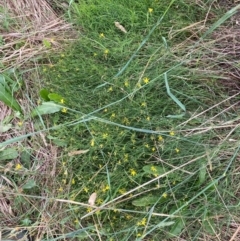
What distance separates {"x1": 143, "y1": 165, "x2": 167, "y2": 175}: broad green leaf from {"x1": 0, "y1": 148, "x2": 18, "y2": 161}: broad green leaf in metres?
0.53

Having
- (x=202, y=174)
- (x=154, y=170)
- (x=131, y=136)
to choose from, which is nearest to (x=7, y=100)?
(x=131, y=136)

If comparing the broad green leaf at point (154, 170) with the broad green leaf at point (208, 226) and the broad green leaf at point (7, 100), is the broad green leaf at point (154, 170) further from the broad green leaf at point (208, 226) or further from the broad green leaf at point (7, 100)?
the broad green leaf at point (7, 100)

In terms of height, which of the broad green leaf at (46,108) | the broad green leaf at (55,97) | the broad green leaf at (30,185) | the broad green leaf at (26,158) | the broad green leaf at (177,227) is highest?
the broad green leaf at (55,97)

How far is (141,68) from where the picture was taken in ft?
5.95

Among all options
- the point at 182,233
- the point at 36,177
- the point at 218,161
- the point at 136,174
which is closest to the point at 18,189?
the point at 36,177

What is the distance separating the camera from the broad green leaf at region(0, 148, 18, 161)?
1809mm

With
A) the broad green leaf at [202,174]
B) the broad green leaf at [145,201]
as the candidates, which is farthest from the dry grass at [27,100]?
the broad green leaf at [202,174]

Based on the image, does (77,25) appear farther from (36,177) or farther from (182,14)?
(36,177)

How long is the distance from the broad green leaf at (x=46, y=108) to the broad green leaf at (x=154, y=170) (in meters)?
0.43

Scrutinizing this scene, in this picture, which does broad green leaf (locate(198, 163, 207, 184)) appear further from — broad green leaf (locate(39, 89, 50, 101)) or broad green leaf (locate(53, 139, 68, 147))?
broad green leaf (locate(39, 89, 50, 101))

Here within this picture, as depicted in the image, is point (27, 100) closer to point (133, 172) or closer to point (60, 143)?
point (60, 143)

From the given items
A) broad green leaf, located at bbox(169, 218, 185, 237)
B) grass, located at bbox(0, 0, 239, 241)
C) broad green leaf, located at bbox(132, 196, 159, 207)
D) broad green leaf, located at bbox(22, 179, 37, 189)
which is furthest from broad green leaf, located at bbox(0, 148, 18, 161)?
broad green leaf, located at bbox(169, 218, 185, 237)

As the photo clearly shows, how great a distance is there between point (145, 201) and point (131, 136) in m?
0.24

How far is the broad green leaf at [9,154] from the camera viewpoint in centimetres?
181
